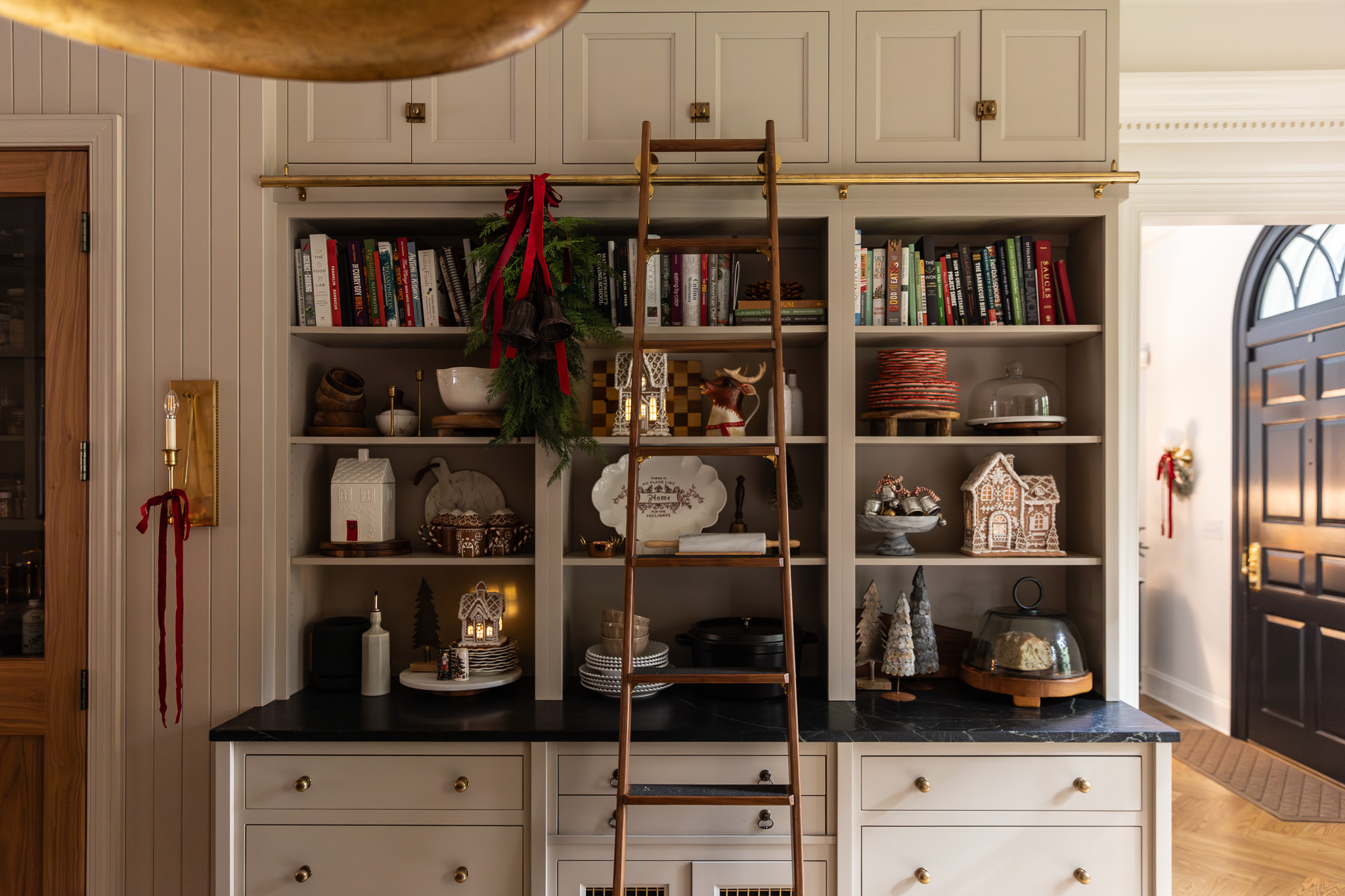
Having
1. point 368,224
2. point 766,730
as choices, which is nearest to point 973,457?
point 766,730

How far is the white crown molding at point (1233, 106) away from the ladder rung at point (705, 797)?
240 cm

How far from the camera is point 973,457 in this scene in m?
2.51

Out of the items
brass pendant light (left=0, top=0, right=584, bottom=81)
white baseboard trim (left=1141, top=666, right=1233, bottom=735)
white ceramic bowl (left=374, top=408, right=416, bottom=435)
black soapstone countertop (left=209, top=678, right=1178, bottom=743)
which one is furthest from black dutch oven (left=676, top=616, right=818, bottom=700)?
white baseboard trim (left=1141, top=666, right=1233, bottom=735)

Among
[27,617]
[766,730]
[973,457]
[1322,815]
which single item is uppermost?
[973,457]

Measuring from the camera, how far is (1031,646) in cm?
214

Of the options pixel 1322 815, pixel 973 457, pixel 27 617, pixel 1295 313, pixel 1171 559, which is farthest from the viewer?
pixel 1171 559

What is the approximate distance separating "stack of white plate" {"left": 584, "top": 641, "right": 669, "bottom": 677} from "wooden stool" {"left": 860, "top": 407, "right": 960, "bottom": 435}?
2.94 ft

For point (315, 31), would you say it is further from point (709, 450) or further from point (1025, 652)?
point (1025, 652)

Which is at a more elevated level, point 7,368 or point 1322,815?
point 7,368

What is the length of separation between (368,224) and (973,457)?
6.44 feet

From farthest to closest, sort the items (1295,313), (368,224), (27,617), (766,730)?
(1295,313), (368,224), (27,617), (766,730)

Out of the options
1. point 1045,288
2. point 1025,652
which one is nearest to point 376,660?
point 1025,652

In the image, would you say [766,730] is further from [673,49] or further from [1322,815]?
[1322,815]

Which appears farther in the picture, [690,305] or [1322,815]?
[1322,815]
